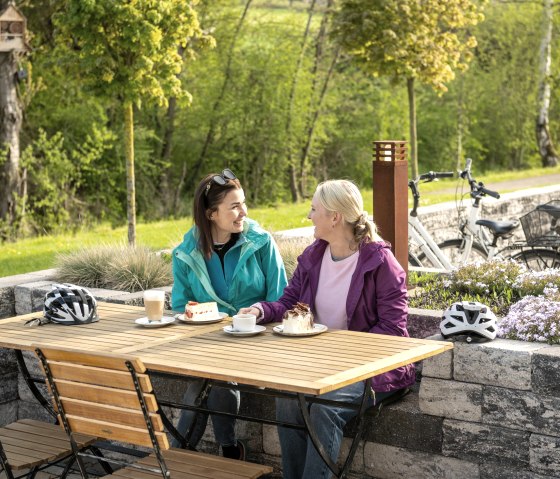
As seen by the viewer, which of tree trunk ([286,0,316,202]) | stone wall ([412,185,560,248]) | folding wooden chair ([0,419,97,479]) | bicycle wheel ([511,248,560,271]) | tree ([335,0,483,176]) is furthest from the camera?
tree trunk ([286,0,316,202])

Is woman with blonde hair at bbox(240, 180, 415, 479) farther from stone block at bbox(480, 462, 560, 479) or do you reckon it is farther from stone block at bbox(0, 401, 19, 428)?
stone block at bbox(0, 401, 19, 428)

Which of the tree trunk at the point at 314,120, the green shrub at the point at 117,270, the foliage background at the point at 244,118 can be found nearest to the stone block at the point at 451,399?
the green shrub at the point at 117,270

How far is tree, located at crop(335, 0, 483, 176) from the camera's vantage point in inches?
579

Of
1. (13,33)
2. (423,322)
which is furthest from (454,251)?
(13,33)

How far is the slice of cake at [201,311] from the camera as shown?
5.31m

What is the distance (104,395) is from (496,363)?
1775 mm

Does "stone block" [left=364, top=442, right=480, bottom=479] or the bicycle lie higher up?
the bicycle

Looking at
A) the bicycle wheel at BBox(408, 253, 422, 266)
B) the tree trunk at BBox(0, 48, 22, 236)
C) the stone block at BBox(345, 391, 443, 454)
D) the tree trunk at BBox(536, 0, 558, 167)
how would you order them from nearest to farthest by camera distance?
1. the stone block at BBox(345, 391, 443, 454)
2. the bicycle wheel at BBox(408, 253, 422, 266)
3. the tree trunk at BBox(0, 48, 22, 236)
4. the tree trunk at BBox(536, 0, 558, 167)

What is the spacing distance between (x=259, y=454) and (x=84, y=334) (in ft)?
4.12

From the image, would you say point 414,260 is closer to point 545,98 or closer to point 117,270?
point 117,270

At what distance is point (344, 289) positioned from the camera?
208 inches

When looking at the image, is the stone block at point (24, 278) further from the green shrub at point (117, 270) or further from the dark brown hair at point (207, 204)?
the dark brown hair at point (207, 204)

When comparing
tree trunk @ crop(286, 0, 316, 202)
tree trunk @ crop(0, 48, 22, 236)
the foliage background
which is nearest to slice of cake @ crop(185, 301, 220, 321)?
tree trunk @ crop(0, 48, 22, 236)

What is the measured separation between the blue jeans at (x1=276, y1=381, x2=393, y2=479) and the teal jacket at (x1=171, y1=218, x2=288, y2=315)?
3.16 ft
